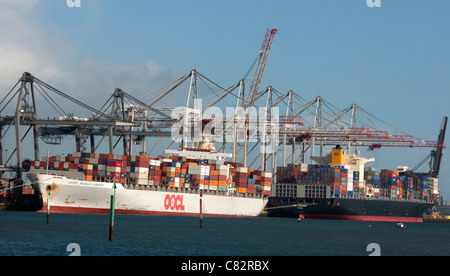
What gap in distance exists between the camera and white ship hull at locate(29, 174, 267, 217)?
83062 mm

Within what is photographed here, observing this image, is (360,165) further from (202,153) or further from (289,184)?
(202,153)

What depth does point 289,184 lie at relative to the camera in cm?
11088

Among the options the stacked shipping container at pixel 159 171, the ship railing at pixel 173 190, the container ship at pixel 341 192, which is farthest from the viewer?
the container ship at pixel 341 192

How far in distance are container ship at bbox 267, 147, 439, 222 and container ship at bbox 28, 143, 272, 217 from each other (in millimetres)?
5642

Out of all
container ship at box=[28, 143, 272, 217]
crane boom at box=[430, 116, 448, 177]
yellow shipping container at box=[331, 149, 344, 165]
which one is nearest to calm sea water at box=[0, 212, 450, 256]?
container ship at box=[28, 143, 272, 217]

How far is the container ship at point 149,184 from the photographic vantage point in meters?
83.6

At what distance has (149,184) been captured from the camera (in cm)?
9000

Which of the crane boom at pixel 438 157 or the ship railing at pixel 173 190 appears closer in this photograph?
the ship railing at pixel 173 190

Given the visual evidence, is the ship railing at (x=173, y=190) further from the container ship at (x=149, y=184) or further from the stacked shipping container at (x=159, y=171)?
the stacked shipping container at (x=159, y=171)

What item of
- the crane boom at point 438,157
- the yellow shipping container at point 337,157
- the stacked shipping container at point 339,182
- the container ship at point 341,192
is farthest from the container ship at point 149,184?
the crane boom at point 438,157

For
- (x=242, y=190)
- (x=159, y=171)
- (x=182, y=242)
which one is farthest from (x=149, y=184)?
(x=182, y=242)

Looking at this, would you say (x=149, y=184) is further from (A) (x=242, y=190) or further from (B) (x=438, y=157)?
(B) (x=438, y=157)

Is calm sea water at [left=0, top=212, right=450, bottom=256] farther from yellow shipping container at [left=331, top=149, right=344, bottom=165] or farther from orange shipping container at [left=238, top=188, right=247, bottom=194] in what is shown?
yellow shipping container at [left=331, top=149, right=344, bottom=165]

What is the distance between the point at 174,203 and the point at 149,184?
475 centimetres
